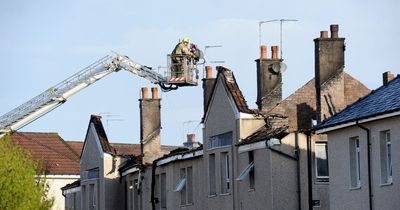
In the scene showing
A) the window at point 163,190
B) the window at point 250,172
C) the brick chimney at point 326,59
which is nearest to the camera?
the brick chimney at point 326,59

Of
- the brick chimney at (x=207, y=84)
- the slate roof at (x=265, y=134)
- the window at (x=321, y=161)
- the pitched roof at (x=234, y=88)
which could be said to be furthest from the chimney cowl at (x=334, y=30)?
the brick chimney at (x=207, y=84)

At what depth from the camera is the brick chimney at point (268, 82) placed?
5856 centimetres

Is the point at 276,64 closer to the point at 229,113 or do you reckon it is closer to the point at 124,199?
the point at 229,113

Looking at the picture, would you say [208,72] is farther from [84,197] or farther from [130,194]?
[84,197]

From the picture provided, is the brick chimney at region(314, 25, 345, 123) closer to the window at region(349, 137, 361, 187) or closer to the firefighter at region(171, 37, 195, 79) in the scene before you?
the window at region(349, 137, 361, 187)

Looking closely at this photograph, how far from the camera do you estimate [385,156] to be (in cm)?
4409

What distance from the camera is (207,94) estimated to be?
209 ft

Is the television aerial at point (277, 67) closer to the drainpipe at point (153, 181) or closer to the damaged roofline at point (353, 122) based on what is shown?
the damaged roofline at point (353, 122)

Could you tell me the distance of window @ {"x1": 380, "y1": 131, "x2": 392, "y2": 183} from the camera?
43844 millimetres

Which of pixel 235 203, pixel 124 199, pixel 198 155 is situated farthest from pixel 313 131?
pixel 124 199

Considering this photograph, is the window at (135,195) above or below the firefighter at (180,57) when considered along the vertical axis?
below

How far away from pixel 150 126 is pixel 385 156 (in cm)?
2978

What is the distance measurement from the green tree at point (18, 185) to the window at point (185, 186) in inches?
271

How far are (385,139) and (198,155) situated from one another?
60.4 feet
